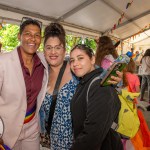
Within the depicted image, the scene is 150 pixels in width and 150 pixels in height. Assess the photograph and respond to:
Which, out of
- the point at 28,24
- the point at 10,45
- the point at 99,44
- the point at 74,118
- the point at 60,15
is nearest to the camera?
the point at 74,118

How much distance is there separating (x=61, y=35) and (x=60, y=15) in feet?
8.08

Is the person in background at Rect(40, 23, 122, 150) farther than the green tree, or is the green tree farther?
the green tree

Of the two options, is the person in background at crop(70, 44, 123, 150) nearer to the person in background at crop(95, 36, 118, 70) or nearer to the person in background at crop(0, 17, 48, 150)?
the person in background at crop(0, 17, 48, 150)

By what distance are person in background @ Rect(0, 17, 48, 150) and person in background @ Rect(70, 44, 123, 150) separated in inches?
18.3

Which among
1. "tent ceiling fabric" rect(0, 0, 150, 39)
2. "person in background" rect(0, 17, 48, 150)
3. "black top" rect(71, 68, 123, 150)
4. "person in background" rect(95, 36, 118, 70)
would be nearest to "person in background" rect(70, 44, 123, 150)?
"black top" rect(71, 68, 123, 150)

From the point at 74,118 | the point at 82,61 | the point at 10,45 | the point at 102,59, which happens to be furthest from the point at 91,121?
the point at 10,45

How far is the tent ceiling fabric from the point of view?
11.3 ft

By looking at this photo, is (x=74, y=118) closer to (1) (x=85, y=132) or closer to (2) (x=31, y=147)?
(1) (x=85, y=132)

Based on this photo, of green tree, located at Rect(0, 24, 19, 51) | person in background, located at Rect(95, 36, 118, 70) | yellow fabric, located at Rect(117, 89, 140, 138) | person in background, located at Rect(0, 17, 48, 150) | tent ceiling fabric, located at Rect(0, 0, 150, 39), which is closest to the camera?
yellow fabric, located at Rect(117, 89, 140, 138)

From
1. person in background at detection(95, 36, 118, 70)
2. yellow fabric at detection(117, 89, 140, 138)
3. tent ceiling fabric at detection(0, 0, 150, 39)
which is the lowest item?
yellow fabric at detection(117, 89, 140, 138)

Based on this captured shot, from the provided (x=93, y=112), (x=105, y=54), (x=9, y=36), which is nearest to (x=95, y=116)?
(x=93, y=112)

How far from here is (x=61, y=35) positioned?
6.15 feet

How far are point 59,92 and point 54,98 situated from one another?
0.07 m

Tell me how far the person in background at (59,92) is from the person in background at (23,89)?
0.08 meters
